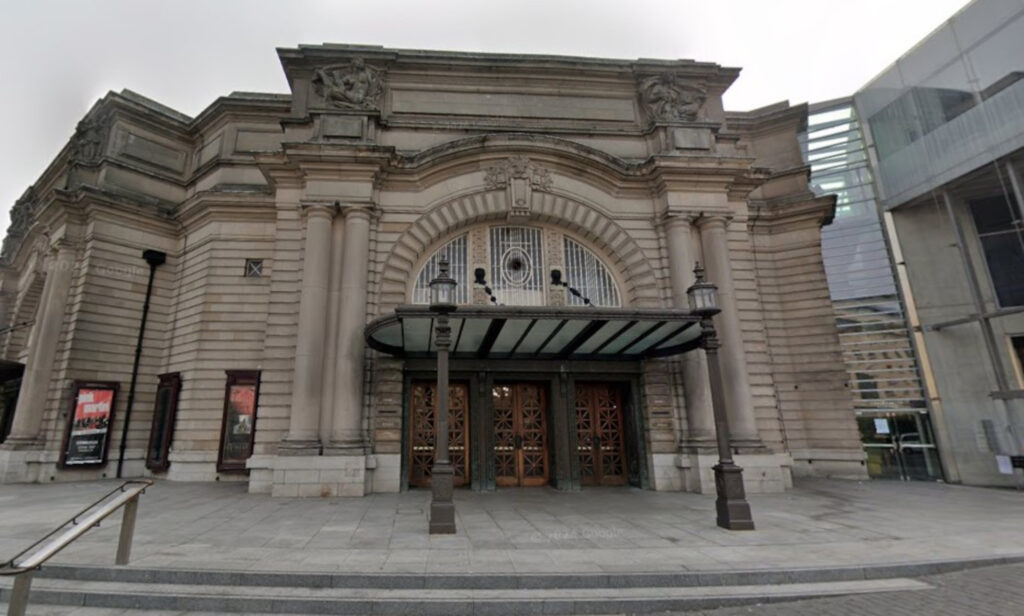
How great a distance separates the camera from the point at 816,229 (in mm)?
17953

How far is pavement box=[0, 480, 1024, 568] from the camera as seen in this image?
657cm

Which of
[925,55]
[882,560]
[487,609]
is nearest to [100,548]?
[487,609]

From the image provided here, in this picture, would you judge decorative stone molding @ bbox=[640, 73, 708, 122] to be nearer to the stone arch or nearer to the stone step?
the stone arch

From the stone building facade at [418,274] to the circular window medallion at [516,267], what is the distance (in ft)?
0.24

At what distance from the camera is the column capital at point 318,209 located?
14039 mm

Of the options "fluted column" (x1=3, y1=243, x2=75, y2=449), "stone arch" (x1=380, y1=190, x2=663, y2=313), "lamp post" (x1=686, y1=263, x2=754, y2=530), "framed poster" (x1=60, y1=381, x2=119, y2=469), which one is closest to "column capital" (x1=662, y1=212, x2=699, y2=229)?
"stone arch" (x1=380, y1=190, x2=663, y2=313)

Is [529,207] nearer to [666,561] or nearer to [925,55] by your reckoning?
[666,561]

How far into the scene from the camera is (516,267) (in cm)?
1534

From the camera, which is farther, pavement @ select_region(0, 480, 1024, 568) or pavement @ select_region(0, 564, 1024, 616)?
pavement @ select_region(0, 480, 1024, 568)

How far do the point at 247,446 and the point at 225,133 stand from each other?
471 inches

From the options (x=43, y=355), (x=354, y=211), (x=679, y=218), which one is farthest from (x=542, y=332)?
(x=43, y=355)

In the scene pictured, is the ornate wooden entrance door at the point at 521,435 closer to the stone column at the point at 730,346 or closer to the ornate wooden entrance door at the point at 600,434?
the ornate wooden entrance door at the point at 600,434

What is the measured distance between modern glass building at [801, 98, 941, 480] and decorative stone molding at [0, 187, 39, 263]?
119 ft

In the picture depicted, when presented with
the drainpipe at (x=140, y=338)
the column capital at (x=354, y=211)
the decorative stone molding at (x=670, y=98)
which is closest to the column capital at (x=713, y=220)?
the decorative stone molding at (x=670, y=98)
